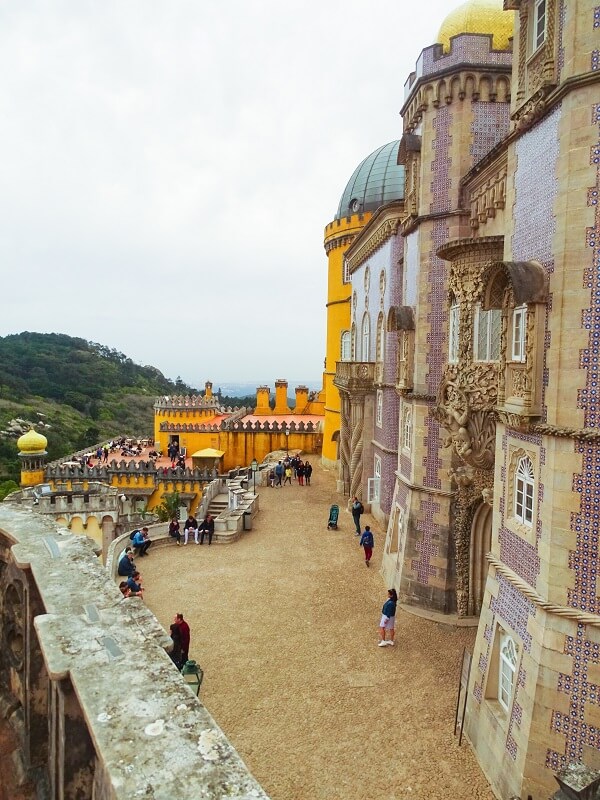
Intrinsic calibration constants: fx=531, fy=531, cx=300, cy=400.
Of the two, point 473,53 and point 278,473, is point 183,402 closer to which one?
point 278,473

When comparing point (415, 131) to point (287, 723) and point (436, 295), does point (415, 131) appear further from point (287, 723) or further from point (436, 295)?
point (287, 723)

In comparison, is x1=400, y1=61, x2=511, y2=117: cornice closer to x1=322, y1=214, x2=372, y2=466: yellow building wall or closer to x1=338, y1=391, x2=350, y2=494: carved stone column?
x1=338, y1=391, x2=350, y2=494: carved stone column

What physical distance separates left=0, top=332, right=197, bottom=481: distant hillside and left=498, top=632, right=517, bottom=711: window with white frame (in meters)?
45.9

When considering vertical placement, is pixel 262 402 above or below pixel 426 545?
above

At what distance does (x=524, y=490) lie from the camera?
777cm

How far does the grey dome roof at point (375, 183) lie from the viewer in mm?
26562

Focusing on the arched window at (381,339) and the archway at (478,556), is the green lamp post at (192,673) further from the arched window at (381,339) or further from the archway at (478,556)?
the arched window at (381,339)

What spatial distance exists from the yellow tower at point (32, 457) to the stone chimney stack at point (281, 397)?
15.8 m

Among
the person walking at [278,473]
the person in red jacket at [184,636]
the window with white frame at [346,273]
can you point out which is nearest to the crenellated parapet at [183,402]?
the person walking at [278,473]

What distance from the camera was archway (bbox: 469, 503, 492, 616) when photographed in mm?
11883

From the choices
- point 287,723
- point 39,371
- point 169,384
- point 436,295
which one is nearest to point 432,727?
point 287,723

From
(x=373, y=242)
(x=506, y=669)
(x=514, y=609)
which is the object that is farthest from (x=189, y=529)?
(x=514, y=609)

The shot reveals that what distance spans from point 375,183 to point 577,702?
25116 millimetres

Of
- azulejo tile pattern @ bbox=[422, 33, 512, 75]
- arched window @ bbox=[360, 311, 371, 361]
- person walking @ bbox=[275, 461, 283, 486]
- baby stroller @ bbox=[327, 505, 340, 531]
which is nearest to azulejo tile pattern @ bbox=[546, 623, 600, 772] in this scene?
azulejo tile pattern @ bbox=[422, 33, 512, 75]
